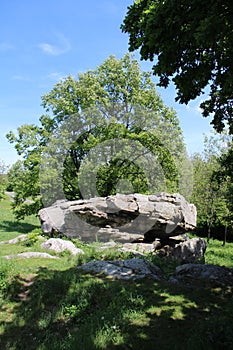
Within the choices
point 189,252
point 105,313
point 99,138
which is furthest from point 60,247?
point 99,138

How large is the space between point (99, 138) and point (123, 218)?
6.58 meters

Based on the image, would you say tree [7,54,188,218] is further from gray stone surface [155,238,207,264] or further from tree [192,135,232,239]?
gray stone surface [155,238,207,264]

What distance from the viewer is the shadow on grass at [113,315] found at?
5.04 metres

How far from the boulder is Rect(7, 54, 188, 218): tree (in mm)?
10905

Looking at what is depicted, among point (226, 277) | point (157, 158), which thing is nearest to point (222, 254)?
point (157, 158)

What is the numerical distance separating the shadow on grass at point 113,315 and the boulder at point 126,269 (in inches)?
19.8

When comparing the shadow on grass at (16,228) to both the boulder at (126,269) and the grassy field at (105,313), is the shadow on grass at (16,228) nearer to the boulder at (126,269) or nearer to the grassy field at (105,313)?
the grassy field at (105,313)

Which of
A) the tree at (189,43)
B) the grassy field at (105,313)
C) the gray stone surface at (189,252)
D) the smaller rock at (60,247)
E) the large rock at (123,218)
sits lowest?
the grassy field at (105,313)

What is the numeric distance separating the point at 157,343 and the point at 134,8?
679 centimetres

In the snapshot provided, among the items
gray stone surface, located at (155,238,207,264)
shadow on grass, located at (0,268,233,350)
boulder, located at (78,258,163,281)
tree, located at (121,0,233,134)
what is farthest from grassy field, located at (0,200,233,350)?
gray stone surface, located at (155,238,207,264)

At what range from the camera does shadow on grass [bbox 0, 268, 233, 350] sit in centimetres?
504

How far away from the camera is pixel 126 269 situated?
9.05 meters

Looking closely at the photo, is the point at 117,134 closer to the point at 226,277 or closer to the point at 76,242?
the point at 76,242

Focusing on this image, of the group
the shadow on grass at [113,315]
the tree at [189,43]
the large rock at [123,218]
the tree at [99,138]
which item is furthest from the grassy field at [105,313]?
the tree at [99,138]
